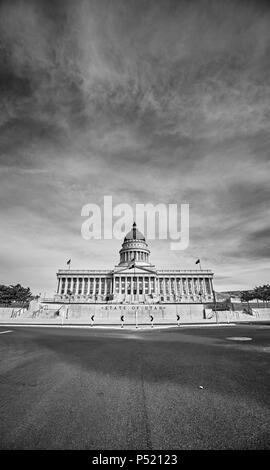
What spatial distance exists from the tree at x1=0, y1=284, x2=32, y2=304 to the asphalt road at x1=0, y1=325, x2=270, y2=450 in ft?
289

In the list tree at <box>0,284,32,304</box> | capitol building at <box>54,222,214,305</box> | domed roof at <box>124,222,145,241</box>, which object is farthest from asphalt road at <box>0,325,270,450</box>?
domed roof at <box>124,222,145,241</box>

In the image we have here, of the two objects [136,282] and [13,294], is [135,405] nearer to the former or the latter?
[13,294]

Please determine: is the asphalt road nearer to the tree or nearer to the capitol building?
the tree

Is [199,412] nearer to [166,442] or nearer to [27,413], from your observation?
[166,442]

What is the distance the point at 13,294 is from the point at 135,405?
95695 millimetres

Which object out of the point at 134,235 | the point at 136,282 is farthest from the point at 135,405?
the point at 134,235

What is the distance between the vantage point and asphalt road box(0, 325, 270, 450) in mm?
3291

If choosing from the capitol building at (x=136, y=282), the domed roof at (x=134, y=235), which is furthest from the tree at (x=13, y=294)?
the domed roof at (x=134, y=235)

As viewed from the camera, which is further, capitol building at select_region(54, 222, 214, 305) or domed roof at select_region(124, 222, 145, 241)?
domed roof at select_region(124, 222, 145, 241)

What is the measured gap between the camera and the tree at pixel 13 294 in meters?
83.9

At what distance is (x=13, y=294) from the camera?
8638 cm

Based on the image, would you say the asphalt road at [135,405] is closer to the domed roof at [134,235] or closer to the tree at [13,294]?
the tree at [13,294]
